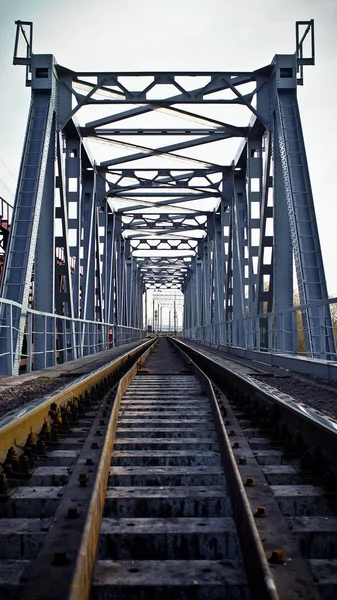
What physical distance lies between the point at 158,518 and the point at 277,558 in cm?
88

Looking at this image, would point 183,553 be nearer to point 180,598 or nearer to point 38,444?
point 180,598

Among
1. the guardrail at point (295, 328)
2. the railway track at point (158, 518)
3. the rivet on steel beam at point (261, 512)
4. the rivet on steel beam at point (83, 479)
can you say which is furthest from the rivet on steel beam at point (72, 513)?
the guardrail at point (295, 328)

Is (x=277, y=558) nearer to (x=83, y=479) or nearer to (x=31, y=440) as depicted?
(x=83, y=479)

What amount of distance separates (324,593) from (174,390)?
6.18 meters

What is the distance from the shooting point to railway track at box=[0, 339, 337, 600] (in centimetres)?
203

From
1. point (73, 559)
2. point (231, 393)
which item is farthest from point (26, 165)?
point (73, 559)

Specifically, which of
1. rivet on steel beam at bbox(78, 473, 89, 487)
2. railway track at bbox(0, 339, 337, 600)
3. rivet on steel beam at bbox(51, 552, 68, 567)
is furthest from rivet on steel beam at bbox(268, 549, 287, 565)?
rivet on steel beam at bbox(78, 473, 89, 487)

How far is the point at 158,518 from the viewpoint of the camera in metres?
2.83

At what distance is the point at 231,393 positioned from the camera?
715 centimetres

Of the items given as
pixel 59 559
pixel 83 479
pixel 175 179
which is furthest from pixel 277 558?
pixel 175 179

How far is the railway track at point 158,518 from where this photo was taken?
2025mm

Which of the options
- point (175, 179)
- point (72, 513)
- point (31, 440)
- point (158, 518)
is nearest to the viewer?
point (72, 513)

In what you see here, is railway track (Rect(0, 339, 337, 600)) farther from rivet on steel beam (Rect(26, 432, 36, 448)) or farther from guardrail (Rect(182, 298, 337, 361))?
A: guardrail (Rect(182, 298, 337, 361))

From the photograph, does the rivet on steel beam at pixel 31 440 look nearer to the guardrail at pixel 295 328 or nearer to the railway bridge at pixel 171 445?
the railway bridge at pixel 171 445
